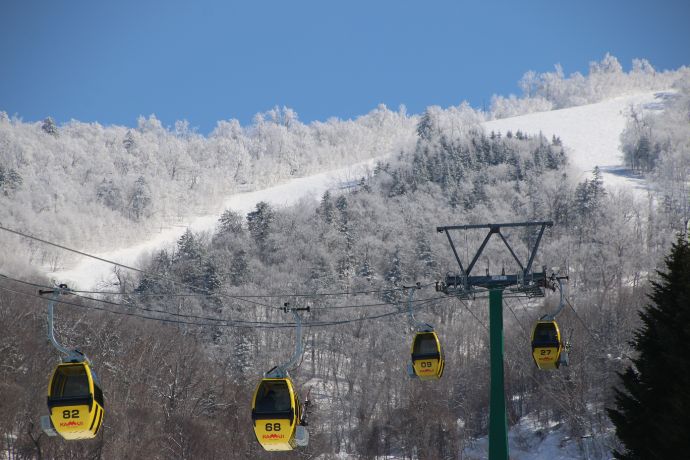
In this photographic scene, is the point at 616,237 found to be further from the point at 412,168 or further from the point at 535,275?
the point at 535,275

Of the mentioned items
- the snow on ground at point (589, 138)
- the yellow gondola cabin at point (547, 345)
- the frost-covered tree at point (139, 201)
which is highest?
the snow on ground at point (589, 138)

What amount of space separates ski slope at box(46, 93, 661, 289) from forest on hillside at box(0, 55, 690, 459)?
7.94 metres

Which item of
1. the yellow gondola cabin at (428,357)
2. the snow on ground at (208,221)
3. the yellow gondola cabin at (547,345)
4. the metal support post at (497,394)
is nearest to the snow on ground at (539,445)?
the yellow gondola cabin at (547,345)

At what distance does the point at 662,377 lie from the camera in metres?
18.2

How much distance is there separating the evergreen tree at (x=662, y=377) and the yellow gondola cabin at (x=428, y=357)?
181 inches

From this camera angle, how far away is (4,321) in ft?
170

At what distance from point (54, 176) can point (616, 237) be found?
107 metres

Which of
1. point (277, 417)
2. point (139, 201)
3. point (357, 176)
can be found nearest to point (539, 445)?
point (277, 417)

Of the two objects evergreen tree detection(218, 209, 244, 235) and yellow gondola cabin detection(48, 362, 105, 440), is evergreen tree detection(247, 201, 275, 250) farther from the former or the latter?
yellow gondola cabin detection(48, 362, 105, 440)

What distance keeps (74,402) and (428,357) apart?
9887mm

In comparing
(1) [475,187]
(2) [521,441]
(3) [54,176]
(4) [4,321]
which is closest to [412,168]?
(1) [475,187]

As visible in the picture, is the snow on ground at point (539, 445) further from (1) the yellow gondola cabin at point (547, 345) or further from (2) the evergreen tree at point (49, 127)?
(2) the evergreen tree at point (49, 127)

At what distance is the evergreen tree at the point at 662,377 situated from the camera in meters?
16.6

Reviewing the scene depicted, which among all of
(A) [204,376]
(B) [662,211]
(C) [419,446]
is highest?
(B) [662,211]
